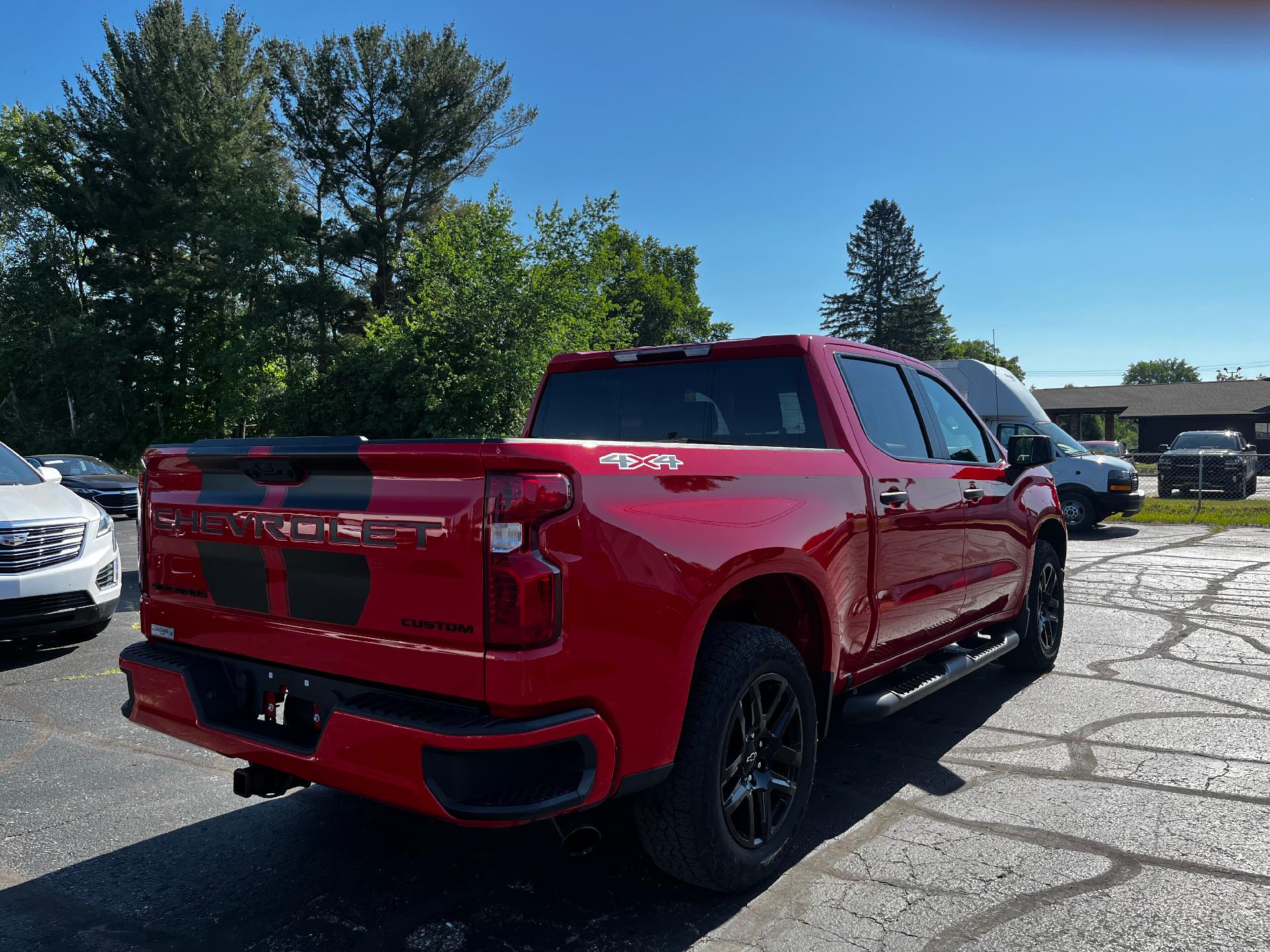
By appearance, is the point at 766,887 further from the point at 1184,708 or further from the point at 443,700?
the point at 1184,708

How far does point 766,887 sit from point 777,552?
1167 mm

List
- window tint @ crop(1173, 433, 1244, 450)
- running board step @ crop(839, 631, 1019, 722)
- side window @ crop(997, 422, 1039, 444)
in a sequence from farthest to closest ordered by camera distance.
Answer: window tint @ crop(1173, 433, 1244, 450)
side window @ crop(997, 422, 1039, 444)
running board step @ crop(839, 631, 1019, 722)

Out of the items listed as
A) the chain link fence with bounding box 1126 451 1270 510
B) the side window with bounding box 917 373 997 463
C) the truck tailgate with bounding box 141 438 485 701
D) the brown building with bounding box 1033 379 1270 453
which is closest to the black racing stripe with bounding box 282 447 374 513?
the truck tailgate with bounding box 141 438 485 701

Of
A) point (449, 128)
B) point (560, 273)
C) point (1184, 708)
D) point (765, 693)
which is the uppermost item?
point (449, 128)

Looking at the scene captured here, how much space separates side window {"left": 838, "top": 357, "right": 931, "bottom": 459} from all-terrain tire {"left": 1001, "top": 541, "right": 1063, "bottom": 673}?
192cm

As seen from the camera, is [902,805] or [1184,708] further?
[1184,708]

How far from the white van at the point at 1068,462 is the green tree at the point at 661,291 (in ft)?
134

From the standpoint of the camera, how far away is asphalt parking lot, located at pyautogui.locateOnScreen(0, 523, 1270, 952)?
2.82 m

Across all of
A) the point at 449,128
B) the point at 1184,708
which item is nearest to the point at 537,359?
the point at 1184,708

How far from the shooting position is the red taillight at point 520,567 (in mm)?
2307

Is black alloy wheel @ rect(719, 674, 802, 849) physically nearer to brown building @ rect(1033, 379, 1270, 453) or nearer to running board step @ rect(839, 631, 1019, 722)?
running board step @ rect(839, 631, 1019, 722)

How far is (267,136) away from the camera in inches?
1486

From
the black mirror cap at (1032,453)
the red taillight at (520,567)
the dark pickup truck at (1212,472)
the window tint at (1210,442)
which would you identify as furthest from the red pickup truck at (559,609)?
the window tint at (1210,442)

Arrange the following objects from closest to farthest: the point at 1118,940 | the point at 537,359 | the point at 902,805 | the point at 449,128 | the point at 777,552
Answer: the point at 1118,940 < the point at 777,552 < the point at 902,805 < the point at 537,359 < the point at 449,128
